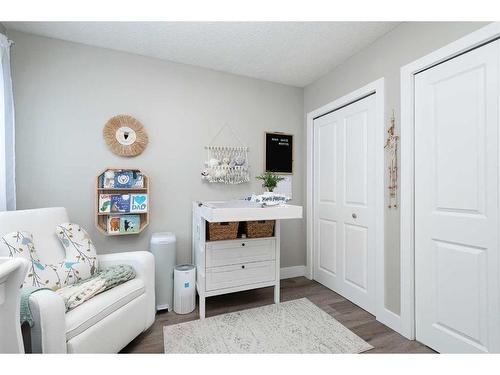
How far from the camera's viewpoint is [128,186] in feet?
7.34

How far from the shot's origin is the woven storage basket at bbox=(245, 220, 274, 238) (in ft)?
7.16

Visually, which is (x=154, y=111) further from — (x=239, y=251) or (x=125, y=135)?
(x=239, y=251)

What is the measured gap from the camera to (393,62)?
6.33 ft

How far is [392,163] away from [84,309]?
228cm

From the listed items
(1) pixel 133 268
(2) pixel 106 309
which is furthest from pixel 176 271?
(2) pixel 106 309

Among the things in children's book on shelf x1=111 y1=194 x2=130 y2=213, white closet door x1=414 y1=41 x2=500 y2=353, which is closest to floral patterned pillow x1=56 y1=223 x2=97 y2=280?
children's book on shelf x1=111 y1=194 x2=130 y2=213

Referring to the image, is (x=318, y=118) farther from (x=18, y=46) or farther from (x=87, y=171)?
(x=18, y=46)

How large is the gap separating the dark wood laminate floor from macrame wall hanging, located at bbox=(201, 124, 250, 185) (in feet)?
3.93

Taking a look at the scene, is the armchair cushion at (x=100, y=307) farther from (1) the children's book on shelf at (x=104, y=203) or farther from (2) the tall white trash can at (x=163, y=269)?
(1) the children's book on shelf at (x=104, y=203)

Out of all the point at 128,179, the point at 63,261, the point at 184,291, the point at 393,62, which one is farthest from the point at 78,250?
the point at 393,62

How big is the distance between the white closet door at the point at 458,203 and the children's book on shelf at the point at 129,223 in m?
2.28

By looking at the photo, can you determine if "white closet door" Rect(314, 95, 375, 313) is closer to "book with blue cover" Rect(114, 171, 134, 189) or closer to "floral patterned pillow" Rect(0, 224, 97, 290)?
"book with blue cover" Rect(114, 171, 134, 189)

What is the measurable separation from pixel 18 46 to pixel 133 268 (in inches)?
79.5

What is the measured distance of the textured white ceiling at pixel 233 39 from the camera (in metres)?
1.93
